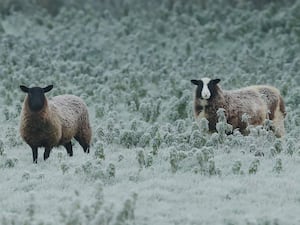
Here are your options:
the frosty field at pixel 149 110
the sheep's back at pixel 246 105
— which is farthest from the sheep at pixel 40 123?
the sheep's back at pixel 246 105

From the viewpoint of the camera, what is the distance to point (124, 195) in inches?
395

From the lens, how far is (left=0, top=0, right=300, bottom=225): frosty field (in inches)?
380

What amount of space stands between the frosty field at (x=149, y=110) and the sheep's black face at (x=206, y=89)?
1.61ft

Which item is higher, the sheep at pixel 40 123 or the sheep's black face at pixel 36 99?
the sheep's black face at pixel 36 99

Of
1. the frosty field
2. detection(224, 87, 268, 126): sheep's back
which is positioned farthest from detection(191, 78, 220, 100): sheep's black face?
the frosty field

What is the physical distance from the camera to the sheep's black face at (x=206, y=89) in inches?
519

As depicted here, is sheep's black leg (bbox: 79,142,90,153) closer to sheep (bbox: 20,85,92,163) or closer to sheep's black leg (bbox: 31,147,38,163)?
sheep (bbox: 20,85,92,163)

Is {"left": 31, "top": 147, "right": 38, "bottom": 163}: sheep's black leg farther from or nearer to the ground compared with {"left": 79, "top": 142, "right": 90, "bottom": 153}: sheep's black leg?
farther from the ground

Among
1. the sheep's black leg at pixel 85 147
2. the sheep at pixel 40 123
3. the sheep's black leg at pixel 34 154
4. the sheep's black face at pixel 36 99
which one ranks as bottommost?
the sheep's black leg at pixel 85 147

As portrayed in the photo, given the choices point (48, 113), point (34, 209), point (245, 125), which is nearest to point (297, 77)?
point (245, 125)

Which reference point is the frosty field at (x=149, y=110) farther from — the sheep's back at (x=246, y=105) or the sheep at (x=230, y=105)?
the sheep's back at (x=246, y=105)

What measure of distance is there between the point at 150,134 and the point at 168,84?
5.90 meters

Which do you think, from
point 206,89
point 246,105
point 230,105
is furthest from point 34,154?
point 246,105

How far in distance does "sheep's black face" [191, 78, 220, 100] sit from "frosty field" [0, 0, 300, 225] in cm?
49
